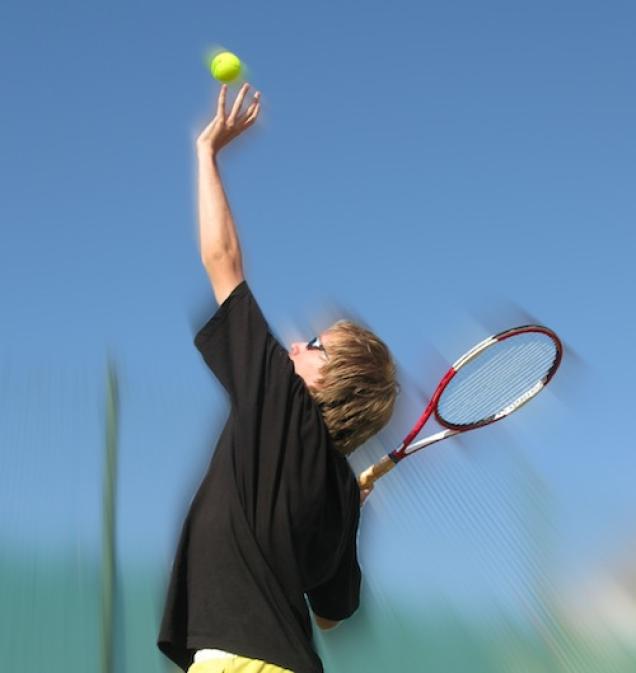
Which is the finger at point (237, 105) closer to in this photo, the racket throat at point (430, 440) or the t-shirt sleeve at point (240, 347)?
the t-shirt sleeve at point (240, 347)

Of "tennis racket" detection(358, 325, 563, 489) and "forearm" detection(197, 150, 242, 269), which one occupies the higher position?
"forearm" detection(197, 150, 242, 269)

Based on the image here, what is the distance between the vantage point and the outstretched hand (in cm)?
209

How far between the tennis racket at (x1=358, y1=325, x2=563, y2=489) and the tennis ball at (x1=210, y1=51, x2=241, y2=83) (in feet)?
4.38

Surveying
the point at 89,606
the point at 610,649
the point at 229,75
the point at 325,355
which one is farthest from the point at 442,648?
the point at 325,355

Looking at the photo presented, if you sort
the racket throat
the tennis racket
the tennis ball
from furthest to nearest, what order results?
the tennis racket → the racket throat → the tennis ball

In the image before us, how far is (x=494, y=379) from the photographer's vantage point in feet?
13.7

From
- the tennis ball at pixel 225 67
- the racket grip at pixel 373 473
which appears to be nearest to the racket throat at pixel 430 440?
the racket grip at pixel 373 473

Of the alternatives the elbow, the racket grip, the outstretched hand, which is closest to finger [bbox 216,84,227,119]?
the outstretched hand

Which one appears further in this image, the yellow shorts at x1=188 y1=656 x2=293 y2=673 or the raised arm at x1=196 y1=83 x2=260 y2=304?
the raised arm at x1=196 y1=83 x2=260 y2=304

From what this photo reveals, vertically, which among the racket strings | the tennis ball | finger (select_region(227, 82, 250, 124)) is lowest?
the racket strings

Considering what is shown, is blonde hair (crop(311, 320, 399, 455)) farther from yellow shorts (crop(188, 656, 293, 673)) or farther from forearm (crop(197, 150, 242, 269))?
yellow shorts (crop(188, 656, 293, 673))

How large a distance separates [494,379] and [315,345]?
2219 millimetres

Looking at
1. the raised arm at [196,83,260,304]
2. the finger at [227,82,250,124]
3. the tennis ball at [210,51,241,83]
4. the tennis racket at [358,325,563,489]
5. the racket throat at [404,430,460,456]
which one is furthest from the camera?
the tennis racket at [358,325,563,489]

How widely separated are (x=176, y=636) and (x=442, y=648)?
4128 mm
